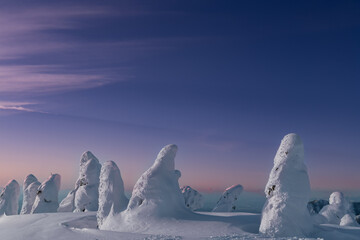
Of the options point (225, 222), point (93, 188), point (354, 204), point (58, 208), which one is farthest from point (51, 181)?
point (354, 204)

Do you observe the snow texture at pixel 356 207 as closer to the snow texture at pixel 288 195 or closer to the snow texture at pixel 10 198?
the snow texture at pixel 288 195

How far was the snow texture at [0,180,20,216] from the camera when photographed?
38.9m

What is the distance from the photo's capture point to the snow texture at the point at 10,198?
3891cm

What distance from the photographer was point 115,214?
18469 millimetres

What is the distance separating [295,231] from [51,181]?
2966cm

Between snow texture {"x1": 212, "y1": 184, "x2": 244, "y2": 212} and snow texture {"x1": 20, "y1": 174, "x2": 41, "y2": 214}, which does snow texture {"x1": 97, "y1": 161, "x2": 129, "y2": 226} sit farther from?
snow texture {"x1": 20, "y1": 174, "x2": 41, "y2": 214}

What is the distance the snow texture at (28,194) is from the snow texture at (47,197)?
591 cm

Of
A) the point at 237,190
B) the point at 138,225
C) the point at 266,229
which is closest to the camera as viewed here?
the point at 266,229

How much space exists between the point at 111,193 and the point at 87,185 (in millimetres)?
14693

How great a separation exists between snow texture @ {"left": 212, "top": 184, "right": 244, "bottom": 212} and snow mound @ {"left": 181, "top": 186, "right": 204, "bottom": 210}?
522cm

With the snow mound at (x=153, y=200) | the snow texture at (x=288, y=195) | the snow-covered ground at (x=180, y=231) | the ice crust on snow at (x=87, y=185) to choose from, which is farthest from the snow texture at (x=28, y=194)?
the snow texture at (x=288, y=195)

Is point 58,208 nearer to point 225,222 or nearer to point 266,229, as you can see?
point 225,222

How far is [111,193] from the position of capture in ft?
63.2

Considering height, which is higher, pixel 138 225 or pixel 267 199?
pixel 267 199
